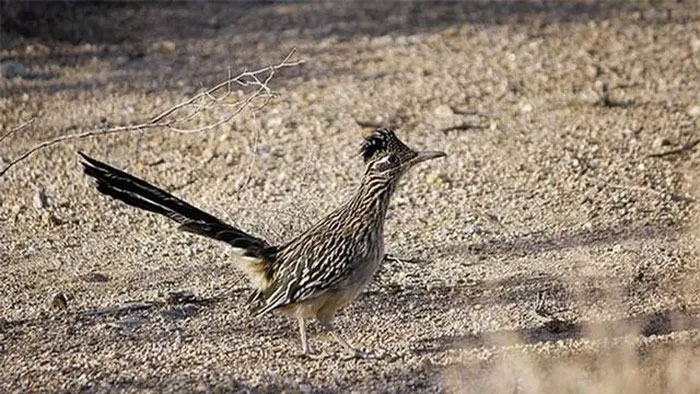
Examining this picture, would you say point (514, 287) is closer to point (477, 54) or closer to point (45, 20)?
point (477, 54)

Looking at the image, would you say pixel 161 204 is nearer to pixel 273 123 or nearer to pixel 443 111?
pixel 273 123

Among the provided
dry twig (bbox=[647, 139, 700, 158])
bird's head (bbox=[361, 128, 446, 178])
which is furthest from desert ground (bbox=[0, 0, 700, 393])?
bird's head (bbox=[361, 128, 446, 178])

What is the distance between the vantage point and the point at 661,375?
6.18 meters

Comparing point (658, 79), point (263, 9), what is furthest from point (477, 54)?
point (263, 9)

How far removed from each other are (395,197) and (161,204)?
7.99 feet

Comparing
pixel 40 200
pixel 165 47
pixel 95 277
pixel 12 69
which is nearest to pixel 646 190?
pixel 95 277

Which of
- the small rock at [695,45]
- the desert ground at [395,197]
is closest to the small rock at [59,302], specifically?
the desert ground at [395,197]

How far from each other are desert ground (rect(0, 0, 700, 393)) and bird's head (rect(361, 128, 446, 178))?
0.79 metres

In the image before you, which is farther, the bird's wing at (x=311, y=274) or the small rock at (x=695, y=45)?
the small rock at (x=695, y=45)

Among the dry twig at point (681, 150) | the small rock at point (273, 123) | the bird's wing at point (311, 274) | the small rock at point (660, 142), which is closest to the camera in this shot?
the bird's wing at point (311, 274)

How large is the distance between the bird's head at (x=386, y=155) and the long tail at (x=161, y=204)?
2.00 feet

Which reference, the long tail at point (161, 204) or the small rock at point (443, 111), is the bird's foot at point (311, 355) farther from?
the small rock at point (443, 111)

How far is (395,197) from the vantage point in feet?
28.6

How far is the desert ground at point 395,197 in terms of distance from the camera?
255 inches
